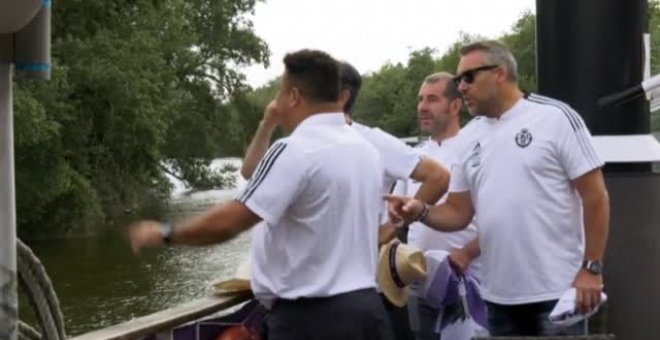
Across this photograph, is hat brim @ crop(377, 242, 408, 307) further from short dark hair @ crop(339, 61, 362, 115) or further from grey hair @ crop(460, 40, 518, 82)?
grey hair @ crop(460, 40, 518, 82)

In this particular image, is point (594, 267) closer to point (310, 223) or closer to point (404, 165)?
point (404, 165)

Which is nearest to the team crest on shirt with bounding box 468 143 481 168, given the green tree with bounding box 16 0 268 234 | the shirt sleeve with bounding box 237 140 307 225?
the shirt sleeve with bounding box 237 140 307 225

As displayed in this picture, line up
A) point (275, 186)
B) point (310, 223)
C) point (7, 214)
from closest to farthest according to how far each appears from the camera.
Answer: point (7, 214), point (275, 186), point (310, 223)

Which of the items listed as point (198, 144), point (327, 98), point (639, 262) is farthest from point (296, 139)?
point (198, 144)

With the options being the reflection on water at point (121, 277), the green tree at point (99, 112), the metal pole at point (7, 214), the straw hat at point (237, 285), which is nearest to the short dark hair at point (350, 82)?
the straw hat at point (237, 285)

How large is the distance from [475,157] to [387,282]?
0.76 meters

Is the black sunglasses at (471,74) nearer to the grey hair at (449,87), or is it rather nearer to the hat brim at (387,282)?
the hat brim at (387,282)

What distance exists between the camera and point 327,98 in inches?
139

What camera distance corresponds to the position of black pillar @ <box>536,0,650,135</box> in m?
4.71

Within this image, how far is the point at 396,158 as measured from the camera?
4.20 metres

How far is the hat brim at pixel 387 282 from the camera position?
4.43m

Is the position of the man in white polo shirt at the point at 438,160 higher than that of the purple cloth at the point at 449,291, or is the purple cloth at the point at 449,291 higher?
the man in white polo shirt at the point at 438,160

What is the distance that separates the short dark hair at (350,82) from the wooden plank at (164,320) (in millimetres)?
945

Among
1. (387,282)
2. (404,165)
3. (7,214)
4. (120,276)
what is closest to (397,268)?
(387,282)
